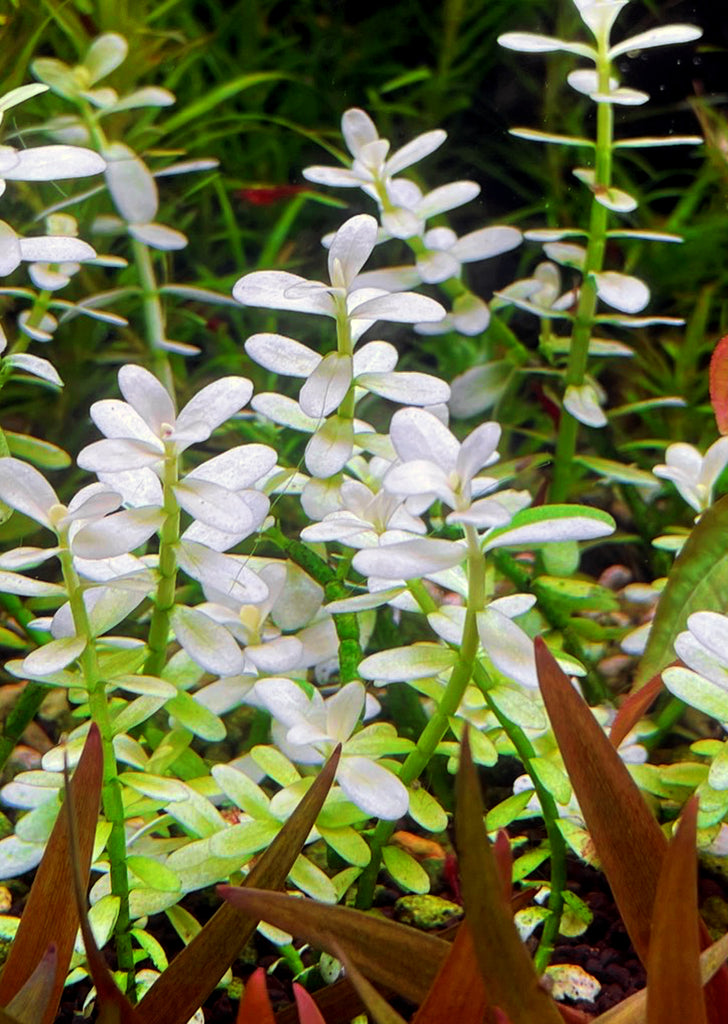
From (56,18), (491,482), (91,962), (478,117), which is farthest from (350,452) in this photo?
(478,117)

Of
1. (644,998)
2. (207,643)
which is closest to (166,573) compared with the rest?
(207,643)

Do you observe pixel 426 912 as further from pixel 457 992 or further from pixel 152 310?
pixel 152 310

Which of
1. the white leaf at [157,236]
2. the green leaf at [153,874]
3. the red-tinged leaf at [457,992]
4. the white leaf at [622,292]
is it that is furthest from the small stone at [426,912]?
the white leaf at [157,236]

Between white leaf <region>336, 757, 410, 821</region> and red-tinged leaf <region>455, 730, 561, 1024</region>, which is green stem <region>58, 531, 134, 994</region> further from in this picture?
red-tinged leaf <region>455, 730, 561, 1024</region>

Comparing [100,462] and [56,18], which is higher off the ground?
[56,18]

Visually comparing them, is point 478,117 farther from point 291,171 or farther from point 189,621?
point 189,621

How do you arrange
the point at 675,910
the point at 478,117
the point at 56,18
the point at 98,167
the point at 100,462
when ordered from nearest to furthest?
the point at 675,910, the point at 100,462, the point at 98,167, the point at 56,18, the point at 478,117

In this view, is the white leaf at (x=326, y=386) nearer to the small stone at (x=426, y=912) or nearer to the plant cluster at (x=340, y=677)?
the plant cluster at (x=340, y=677)

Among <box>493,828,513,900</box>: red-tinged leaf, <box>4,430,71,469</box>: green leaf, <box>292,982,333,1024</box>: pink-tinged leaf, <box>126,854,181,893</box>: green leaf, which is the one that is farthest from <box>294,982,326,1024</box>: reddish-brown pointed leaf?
<box>4,430,71,469</box>: green leaf
